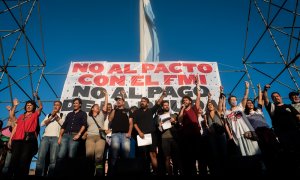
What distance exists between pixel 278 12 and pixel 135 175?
5630 millimetres

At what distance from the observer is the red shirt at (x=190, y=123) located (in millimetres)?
4109

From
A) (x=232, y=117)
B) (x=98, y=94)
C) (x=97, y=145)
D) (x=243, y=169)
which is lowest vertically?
(x=243, y=169)

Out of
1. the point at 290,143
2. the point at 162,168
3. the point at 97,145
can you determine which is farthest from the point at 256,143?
the point at 97,145

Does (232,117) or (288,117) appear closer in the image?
(288,117)

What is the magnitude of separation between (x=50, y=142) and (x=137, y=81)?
3020 mm

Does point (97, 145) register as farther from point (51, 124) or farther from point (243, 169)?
point (243, 169)

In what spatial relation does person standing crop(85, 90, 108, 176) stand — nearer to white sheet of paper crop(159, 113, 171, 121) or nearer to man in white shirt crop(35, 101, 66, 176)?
man in white shirt crop(35, 101, 66, 176)

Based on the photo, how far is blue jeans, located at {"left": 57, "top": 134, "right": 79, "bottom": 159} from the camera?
13.6 ft

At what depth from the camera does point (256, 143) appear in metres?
4.17

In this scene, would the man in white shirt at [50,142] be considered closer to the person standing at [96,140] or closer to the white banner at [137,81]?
the person standing at [96,140]

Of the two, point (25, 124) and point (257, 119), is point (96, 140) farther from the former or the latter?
point (257, 119)

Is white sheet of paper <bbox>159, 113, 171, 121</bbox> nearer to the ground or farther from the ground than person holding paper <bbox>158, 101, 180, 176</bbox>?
farther from the ground

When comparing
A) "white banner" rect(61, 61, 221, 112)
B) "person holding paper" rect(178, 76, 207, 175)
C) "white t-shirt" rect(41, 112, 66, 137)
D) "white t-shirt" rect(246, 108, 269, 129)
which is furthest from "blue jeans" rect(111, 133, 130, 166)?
"white t-shirt" rect(246, 108, 269, 129)

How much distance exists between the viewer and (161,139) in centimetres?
439
